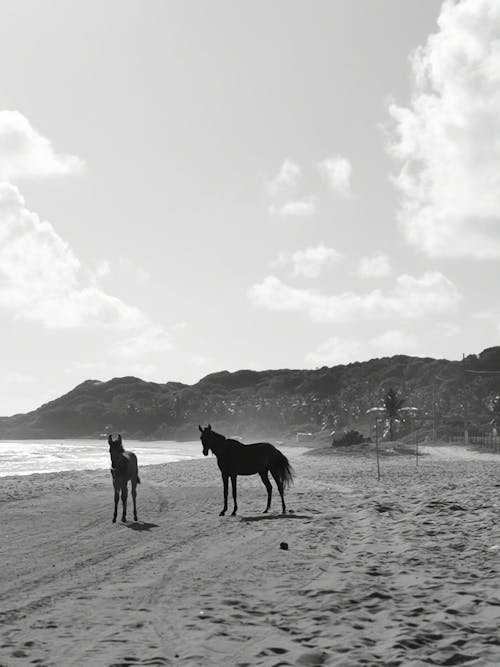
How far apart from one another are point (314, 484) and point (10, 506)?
13104 millimetres

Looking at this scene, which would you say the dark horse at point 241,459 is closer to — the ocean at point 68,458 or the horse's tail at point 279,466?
→ the horse's tail at point 279,466

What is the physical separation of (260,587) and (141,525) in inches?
298

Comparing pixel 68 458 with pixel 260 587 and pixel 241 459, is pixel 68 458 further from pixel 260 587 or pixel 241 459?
pixel 260 587

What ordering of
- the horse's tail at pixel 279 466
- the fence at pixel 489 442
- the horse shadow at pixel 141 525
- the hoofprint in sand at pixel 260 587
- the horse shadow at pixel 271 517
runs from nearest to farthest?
the hoofprint in sand at pixel 260 587 → the horse shadow at pixel 141 525 → the horse shadow at pixel 271 517 → the horse's tail at pixel 279 466 → the fence at pixel 489 442

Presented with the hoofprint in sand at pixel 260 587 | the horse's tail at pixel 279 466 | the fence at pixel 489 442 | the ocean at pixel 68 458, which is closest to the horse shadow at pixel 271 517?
the hoofprint in sand at pixel 260 587

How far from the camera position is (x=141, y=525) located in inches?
620

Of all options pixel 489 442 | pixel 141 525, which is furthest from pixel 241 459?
pixel 489 442

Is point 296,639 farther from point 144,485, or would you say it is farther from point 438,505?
point 144,485

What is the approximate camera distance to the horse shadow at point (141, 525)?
15.2 metres

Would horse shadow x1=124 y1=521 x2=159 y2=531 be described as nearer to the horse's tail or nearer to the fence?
the horse's tail

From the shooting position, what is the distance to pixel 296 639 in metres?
6.46

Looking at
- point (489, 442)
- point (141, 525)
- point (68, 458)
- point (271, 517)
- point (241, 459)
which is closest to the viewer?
point (141, 525)

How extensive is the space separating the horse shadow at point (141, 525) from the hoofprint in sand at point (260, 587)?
51 millimetres

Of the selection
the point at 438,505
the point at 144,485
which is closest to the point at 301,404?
the point at 144,485
